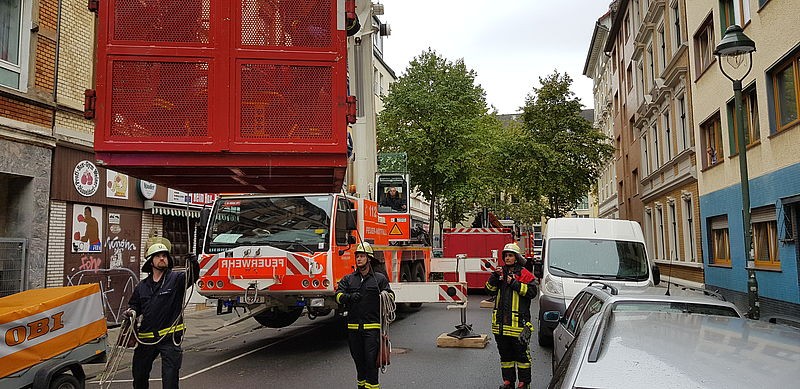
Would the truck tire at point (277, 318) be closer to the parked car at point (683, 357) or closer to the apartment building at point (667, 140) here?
the parked car at point (683, 357)

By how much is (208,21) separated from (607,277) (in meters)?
7.56

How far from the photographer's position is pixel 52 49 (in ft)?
38.5

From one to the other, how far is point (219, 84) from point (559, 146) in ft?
74.5

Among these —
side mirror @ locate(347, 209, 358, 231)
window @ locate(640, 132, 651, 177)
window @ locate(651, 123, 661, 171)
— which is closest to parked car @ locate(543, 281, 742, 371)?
side mirror @ locate(347, 209, 358, 231)

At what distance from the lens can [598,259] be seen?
35.0ft

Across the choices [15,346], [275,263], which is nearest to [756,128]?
[275,263]

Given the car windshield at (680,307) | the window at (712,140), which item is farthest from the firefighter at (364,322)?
the window at (712,140)

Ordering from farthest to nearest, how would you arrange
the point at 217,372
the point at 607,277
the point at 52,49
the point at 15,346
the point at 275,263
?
the point at 52,49, the point at 607,277, the point at 275,263, the point at 217,372, the point at 15,346

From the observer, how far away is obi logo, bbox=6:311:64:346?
5.70 meters

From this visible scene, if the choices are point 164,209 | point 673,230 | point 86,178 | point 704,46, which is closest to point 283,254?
point 86,178

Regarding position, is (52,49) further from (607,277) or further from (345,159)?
(607,277)

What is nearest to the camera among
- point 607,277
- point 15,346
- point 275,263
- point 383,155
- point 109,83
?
point 109,83

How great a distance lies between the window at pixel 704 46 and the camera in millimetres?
16500

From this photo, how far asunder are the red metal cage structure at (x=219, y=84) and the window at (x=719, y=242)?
44.2 feet
